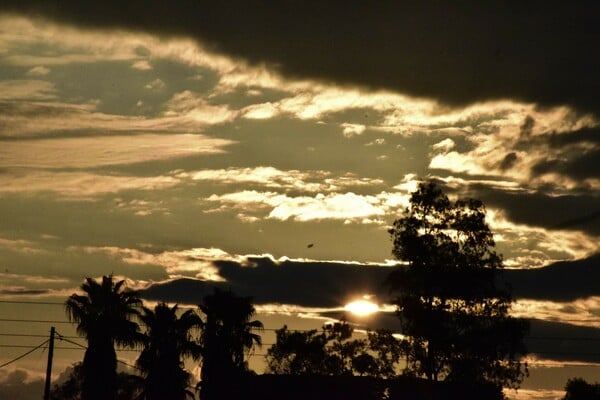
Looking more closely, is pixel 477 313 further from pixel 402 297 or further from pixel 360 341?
pixel 360 341

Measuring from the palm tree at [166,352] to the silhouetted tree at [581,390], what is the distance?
65585 mm

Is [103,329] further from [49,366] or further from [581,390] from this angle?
[581,390]

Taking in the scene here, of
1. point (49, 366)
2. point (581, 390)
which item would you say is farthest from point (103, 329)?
point (581, 390)

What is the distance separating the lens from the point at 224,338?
67375 millimetres

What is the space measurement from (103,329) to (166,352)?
4149mm

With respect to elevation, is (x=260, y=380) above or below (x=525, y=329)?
below

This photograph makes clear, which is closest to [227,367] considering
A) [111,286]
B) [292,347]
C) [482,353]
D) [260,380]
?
[260,380]

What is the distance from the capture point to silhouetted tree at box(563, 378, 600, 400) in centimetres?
11324

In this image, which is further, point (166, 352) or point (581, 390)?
point (581, 390)

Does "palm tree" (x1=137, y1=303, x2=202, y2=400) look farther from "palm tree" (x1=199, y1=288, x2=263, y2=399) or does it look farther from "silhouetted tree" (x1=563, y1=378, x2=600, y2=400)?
"silhouetted tree" (x1=563, y1=378, x2=600, y2=400)

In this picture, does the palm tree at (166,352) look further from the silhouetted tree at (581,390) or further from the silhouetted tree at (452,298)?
the silhouetted tree at (581,390)

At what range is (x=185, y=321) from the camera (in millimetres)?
62281

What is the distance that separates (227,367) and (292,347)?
2653cm

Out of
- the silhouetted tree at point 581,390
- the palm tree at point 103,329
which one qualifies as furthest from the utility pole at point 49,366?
the silhouetted tree at point 581,390
